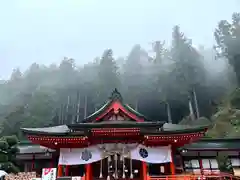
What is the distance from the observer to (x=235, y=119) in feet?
93.7

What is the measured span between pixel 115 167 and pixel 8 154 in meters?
6.75

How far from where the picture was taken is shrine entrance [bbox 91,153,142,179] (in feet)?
44.2

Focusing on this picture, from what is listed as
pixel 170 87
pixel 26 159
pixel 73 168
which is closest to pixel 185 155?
pixel 73 168

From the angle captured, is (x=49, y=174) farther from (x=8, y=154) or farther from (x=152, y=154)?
(x=152, y=154)

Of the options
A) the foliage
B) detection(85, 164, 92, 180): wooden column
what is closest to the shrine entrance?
detection(85, 164, 92, 180): wooden column

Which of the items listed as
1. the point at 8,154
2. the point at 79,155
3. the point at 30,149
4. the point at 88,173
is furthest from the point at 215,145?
the point at 8,154

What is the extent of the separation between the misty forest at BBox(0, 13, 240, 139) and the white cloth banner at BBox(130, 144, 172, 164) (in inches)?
774

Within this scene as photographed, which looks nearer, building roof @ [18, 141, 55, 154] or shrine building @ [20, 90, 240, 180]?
shrine building @ [20, 90, 240, 180]

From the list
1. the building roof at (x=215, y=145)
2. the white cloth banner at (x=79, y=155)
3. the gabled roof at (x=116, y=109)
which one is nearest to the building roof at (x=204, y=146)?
the building roof at (x=215, y=145)

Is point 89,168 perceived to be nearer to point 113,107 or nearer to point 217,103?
point 113,107

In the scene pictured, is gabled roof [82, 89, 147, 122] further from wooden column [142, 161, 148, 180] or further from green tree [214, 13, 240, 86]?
green tree [214, 13, 240, 86]

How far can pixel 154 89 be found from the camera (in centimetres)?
4288

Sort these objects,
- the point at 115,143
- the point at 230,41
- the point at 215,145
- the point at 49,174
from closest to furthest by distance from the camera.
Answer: the point at 49,174, the point at 115,143, the point at 215,145, the point at 230,41

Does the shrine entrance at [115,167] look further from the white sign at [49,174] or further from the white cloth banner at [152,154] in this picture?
the white sign at [49,174]
